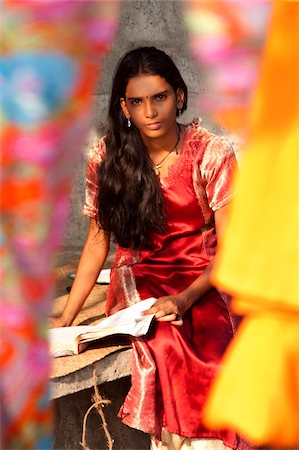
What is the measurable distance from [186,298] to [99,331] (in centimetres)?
29

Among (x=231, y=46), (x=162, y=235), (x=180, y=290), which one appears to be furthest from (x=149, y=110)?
(x=231, y=46)

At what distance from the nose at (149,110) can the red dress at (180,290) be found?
200mm

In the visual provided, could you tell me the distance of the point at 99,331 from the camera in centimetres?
414

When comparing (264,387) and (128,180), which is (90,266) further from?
(264,387)

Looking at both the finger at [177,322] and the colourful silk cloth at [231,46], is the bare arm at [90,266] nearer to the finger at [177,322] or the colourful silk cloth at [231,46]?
the finger at [177,322]

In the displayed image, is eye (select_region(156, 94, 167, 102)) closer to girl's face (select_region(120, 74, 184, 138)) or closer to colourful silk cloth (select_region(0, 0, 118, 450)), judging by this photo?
girl's face (select_region(120, 74, 184, 138))

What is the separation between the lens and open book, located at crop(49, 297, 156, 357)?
410 centimetres

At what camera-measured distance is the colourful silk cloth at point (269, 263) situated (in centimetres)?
209

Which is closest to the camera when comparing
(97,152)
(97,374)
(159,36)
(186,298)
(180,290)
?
(97,374)

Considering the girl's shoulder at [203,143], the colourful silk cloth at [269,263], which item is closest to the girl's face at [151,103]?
the girl's shoulder at [203,143]

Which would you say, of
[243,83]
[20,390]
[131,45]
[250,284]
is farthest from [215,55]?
[131,45]

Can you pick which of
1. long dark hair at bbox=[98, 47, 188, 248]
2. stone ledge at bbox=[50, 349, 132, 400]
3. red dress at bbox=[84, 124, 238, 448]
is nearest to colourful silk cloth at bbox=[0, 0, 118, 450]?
stone ledge at bbox=[50, 349, 132, 400]

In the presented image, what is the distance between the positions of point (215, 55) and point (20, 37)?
0.32 meters

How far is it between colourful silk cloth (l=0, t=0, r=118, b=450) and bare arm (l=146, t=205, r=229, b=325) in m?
1.70
